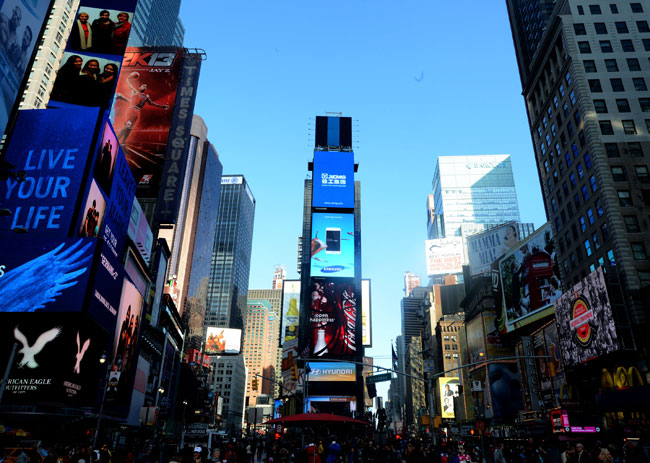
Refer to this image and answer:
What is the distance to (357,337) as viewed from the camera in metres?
97.2

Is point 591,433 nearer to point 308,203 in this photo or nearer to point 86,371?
point 86,371

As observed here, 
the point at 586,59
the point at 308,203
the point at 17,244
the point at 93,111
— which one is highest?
the point at 308,203

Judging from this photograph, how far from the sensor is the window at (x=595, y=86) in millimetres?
53531

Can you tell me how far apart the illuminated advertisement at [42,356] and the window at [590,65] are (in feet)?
187

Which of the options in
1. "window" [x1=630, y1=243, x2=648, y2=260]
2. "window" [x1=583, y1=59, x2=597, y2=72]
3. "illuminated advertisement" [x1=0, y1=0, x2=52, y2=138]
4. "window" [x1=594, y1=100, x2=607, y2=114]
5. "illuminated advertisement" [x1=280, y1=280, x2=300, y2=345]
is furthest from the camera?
"illuminated advertisement" [x1=280, y1=280, x2=300, y2=345]

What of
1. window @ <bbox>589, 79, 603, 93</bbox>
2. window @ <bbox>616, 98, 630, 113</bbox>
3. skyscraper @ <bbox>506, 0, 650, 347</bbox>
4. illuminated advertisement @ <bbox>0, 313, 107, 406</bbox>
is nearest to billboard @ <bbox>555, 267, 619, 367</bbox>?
skyscraper @ <bbox>506, 0, 650, 347</bbox>

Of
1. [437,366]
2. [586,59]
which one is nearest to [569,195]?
[586,59]

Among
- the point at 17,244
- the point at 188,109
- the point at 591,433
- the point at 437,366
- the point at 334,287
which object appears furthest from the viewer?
the point at 437,366

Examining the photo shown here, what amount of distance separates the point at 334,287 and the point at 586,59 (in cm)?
5666

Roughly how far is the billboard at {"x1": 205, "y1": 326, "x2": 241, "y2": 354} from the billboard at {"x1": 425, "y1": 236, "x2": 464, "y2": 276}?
2441 inches

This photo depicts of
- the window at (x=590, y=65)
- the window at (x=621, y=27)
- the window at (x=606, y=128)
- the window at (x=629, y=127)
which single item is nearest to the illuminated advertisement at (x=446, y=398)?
the window at (x=606, y=128)

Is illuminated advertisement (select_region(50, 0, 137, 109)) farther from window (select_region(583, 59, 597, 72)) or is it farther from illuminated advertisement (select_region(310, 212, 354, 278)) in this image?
illuminated advertisement (select_region(310, 212, 354, 278))

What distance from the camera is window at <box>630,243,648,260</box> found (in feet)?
148

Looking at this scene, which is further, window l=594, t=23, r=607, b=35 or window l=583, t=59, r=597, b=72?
window l=594, t=23, r=607, b=35
